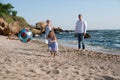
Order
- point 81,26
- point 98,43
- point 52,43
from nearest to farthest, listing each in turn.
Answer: point 52,43 → point 81,26 → point 98,43

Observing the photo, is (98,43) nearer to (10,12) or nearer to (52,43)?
(52,43)

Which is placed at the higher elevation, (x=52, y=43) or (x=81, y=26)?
(x=81, y=26)

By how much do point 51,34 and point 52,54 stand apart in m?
0.84

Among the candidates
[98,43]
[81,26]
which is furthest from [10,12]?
[81,26]

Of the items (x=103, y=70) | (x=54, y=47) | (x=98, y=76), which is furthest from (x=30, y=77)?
(x=54, y=47)

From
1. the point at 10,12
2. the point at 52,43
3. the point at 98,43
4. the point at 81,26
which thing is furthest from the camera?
the point at 10,12

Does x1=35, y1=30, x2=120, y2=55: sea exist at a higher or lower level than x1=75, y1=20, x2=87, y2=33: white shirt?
lower

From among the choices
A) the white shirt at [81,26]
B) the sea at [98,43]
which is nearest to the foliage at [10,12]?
the sea at [98,43]

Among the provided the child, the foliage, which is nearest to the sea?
the child

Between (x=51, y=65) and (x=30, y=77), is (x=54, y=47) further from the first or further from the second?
(x=30, y=77)

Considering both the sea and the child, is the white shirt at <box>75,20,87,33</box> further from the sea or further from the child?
the sea

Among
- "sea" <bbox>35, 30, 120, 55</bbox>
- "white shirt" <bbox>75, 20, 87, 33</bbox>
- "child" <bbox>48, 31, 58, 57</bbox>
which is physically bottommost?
"sea" <bbox>35, 30, 120, 55</bbox>

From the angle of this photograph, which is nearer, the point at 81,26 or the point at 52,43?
the point at 52,43

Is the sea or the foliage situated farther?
the foliage
